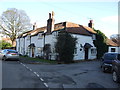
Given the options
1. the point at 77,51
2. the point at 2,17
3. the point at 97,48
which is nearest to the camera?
the point at 77,51

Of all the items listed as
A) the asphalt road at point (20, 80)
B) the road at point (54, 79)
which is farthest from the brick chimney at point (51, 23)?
the asphalt road at point (20, 80)

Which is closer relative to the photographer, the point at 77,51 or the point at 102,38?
the point at 77,51

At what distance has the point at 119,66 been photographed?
833 cm

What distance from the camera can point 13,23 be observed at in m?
43.6

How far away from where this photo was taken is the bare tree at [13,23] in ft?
142

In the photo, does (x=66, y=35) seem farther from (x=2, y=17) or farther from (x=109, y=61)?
(x=2, y=17)

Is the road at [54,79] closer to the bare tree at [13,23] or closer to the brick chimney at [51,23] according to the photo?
the brick chimney at [51,23]

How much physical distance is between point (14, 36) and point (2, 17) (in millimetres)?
6489

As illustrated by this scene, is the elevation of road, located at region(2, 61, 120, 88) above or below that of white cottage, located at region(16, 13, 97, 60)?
below

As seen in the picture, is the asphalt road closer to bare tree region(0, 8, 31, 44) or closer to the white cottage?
the white cottage

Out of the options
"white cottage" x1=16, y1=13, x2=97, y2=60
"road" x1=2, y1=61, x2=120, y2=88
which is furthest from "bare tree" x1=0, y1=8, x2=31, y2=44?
"road" x1=2, y1=61, x2=120, y2=88

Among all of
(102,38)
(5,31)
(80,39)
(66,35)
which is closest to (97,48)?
(102,38)

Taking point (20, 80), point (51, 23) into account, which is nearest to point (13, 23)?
point (51, 23)

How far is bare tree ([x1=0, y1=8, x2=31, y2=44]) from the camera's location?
142 ft
